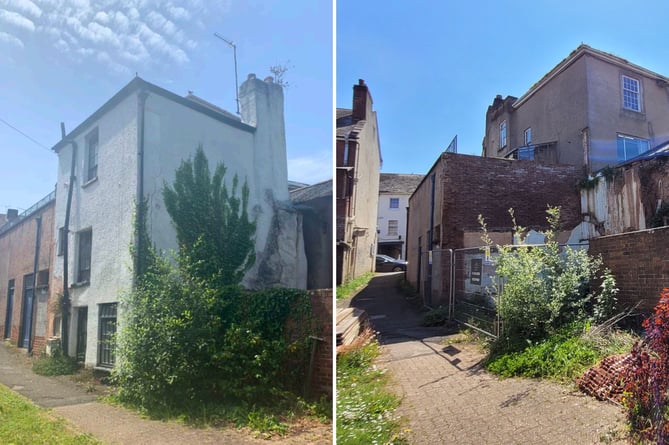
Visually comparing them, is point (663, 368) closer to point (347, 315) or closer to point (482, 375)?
point (482, 375)

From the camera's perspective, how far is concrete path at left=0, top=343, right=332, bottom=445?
2.40 m

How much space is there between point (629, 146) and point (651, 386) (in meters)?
11.3

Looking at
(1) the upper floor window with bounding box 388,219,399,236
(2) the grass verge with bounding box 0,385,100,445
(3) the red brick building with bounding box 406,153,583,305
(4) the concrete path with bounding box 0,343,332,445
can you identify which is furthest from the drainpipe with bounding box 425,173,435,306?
(1) the upper floor window with bounding box 388,219,399,236

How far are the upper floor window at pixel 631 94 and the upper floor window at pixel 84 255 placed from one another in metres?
13.3

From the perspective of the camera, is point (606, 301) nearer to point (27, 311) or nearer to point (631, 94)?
point (27, 311)

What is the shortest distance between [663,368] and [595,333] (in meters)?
1.56

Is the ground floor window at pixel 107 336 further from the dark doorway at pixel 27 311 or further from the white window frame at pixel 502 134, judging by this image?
the white window frame at pixel 502 134

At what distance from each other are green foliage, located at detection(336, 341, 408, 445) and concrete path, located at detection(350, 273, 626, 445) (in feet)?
0.41

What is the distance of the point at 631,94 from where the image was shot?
40.8ft

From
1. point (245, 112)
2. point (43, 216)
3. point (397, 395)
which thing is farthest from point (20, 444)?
point (397, 395)

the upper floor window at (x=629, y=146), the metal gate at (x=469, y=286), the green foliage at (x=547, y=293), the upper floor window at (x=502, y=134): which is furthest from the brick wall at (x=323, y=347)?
the upper floor window at (x=502, y=134)

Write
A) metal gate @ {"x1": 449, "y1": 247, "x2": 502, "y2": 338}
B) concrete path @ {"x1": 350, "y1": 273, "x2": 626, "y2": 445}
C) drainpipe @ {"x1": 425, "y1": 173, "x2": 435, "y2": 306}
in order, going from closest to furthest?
concrete path @ {"x1": 350, "y1": 273, "x2": 626, "y2": 445} < metal gate @ {"x1": 449, "y1": 247, "x2": 502, "y2": 338} < drainpipe @ {"x1": 425, "y1": 173, "x2": 435, "y2": 306}

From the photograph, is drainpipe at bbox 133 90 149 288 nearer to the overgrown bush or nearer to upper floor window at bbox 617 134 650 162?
the overgrown bush

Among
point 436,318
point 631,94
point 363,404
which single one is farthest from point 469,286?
point 631,94
